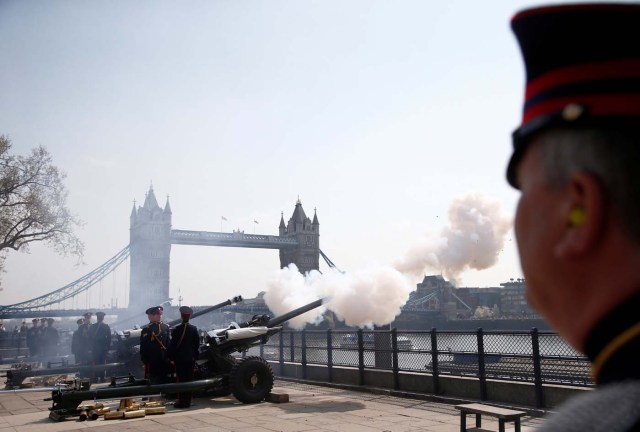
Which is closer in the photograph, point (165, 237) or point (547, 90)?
point (547, 90)

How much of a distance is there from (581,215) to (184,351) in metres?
11.2

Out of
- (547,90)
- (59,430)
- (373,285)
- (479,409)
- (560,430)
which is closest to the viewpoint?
(560,430)

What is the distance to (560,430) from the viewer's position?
29.9 inches

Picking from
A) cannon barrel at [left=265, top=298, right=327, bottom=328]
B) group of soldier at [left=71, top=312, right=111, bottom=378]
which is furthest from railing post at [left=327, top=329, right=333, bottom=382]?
group of soldier at [left=71, top=312, right=111, bottom=378]

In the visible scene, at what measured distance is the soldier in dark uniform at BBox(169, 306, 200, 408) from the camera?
446 inches

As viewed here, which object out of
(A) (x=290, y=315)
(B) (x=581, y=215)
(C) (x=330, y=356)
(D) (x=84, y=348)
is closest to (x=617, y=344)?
(B) (x=581, y=215)

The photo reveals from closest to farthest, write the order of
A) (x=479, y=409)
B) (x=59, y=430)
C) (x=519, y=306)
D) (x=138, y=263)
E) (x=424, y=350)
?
(x=479, y=409) → (x=59, y=430) → (x=424, y=350) → (x=519, y=306) → (x=138, y=263)

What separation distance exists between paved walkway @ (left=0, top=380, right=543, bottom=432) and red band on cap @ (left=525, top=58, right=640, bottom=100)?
8.03m

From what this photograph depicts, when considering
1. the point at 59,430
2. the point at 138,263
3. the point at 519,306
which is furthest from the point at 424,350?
the point at 138,263

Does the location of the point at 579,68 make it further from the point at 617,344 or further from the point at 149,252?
the point at 149,252

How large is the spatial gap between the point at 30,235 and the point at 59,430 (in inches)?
737

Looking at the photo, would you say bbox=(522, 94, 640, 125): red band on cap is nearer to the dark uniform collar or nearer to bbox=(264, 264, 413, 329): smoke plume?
the dark uniform collar

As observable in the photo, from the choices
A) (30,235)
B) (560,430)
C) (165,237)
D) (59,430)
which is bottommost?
(59,430)

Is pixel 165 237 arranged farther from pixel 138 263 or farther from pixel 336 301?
pixel 336 301
